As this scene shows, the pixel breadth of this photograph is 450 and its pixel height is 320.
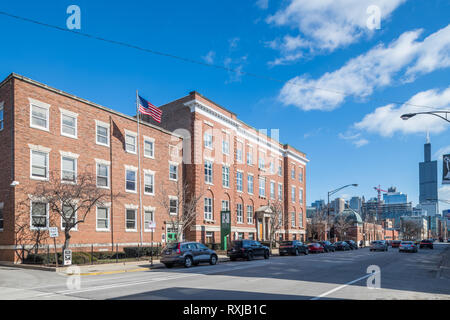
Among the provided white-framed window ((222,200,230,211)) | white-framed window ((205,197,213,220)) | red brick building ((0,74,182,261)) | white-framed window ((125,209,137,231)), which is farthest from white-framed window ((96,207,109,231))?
white-framed window ((222,200,230,211))

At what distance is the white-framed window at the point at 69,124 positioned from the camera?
2664 centimetres

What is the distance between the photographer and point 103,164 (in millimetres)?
29250

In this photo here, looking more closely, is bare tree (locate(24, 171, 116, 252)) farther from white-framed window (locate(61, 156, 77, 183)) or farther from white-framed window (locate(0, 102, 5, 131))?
white-framed window (locate(0, 102, 5, 131))

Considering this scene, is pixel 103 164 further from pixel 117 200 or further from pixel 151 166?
pixel 151 166

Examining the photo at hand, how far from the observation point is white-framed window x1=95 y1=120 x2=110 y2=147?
29.1 meters

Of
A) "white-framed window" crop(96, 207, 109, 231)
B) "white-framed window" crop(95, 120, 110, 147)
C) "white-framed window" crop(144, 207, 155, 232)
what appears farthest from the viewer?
"white-framed window" crop(144, 207, 155, 232)

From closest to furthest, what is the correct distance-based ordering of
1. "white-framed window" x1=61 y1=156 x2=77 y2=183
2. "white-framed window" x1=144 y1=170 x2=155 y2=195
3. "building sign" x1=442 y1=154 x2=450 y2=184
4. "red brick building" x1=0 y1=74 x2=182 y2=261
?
"building sign" x1=442 y1=154 x2=450 y2=184 → "red brick building" x1=0 y1=74 x2=182 y2=261 → "white-framed window" x1=61 y1=156 x2=77 y2=183 → "white-framed window" x1=144 y1=170 x2=155 y2=195

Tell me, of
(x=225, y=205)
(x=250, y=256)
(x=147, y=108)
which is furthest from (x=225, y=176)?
(x=250, y=256)

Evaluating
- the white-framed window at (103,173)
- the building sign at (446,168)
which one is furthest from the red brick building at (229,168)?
the building sign at (446,168)

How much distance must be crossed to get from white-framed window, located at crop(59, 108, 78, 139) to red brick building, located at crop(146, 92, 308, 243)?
520 inches

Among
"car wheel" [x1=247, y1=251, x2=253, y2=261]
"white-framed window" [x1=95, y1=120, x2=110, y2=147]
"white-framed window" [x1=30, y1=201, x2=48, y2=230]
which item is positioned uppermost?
"white-framed window" [x1=95, y1=120, x2=110, y2=147]

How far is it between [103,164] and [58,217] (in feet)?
18.6

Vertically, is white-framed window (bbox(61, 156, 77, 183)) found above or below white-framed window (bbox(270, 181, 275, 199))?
above

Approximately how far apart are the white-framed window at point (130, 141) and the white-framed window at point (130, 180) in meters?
1.66
